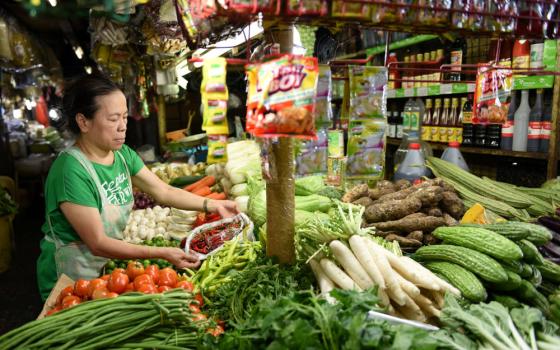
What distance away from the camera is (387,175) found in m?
6.21

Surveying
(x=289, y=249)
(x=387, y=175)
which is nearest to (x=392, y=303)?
(x=289, y=249)

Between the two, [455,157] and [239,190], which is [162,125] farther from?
[455,157]

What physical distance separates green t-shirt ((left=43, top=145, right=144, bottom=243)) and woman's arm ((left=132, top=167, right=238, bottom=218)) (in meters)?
0.38

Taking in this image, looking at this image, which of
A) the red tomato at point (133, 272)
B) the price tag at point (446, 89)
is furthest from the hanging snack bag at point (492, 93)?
the price tag at point (446, 89)

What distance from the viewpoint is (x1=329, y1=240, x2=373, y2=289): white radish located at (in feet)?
5.65

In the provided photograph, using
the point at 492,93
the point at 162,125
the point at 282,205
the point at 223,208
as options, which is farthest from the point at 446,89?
the point at 162,125

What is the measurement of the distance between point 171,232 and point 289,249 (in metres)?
1.98

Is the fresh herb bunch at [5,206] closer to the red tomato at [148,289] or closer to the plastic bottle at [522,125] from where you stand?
the red tomato at [148,289]

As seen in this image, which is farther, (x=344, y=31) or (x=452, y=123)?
(x=452, y=123)

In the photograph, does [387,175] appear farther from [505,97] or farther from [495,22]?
[495,22]

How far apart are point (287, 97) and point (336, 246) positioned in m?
0.80

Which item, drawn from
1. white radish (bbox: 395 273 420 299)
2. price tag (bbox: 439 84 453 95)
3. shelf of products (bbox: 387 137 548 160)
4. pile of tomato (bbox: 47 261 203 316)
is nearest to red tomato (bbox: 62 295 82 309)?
pile of tomato (bbox: 47 261 203 316)

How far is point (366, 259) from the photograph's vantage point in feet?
5.71

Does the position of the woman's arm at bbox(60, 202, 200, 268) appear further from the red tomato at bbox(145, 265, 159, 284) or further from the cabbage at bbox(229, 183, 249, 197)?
the cabbage at bbox(229, 183, 249, 197)
